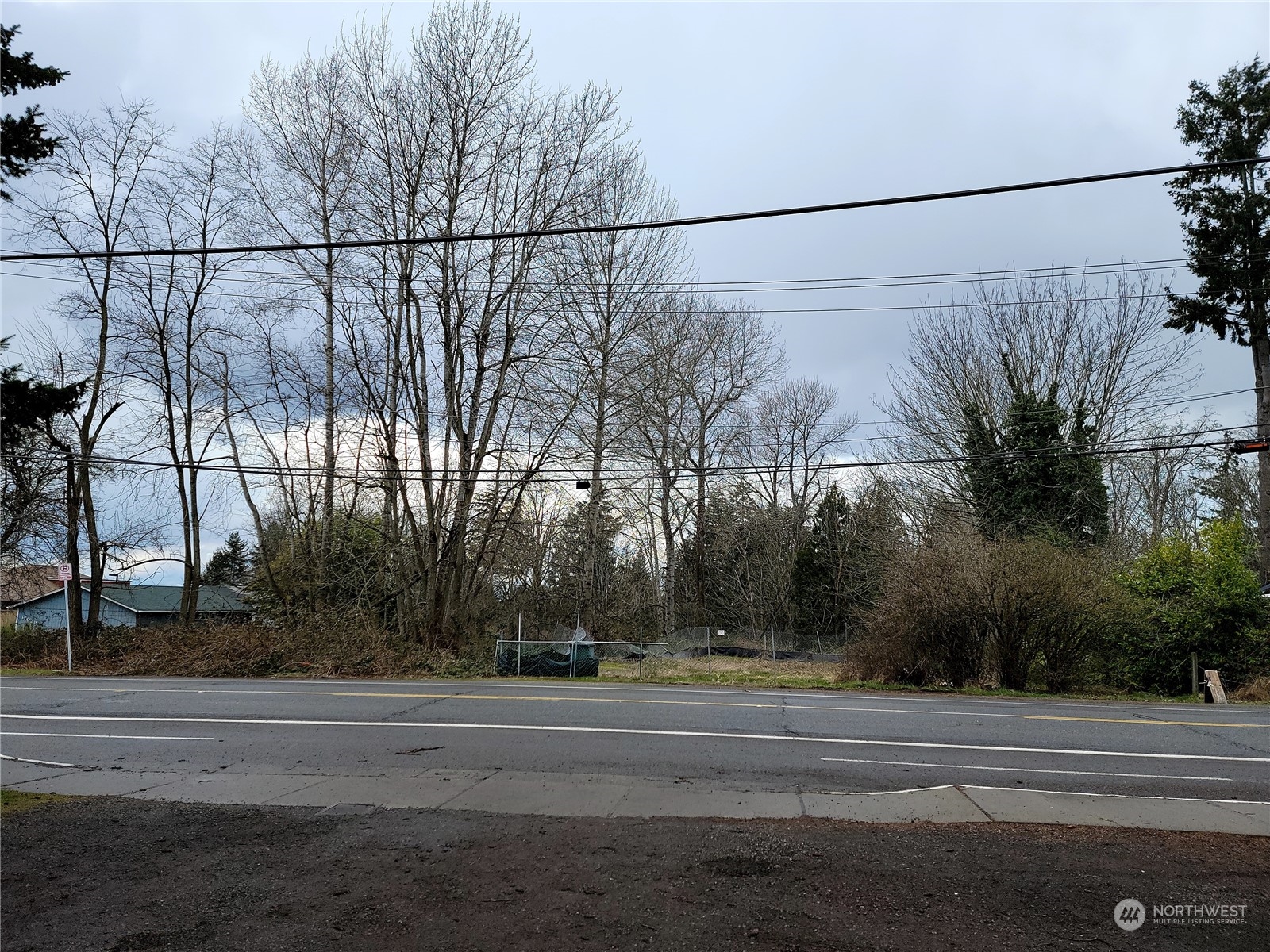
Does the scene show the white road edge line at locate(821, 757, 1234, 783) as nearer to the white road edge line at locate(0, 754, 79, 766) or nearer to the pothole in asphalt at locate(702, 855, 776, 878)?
the pothole in asphalt at locate(702, 855, 776, 878)

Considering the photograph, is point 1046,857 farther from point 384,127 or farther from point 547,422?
point 384,127

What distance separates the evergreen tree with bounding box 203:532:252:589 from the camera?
49.0m

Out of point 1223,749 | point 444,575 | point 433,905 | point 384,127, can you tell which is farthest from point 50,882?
point 384,127

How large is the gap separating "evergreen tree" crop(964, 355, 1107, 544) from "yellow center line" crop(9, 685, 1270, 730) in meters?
15.9

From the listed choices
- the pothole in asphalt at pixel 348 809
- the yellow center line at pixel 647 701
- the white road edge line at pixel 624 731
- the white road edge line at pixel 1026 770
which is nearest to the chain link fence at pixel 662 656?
the yellow center line at pixel 647 701

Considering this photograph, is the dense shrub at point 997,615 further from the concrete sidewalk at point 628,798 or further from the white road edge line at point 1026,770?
the concrete sidewalk at point 628,798

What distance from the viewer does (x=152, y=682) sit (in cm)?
2058

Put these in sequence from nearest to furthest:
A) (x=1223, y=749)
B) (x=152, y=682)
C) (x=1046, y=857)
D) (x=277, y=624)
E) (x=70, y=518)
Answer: (x=1046, y=857) < (x=1223, y=749) < (x=152, y=682) < (x=277, y=624) < (x=70, y=518)

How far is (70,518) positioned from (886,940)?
3141 centimetres

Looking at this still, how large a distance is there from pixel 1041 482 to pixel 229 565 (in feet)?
167

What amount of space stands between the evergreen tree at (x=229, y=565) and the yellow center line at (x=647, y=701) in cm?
2986

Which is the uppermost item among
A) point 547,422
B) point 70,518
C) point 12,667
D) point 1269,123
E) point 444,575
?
point 1269,123

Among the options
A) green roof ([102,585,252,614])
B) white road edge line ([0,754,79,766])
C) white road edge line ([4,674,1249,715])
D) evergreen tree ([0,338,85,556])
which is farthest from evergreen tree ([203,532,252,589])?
white road edge line ([0,754,79,766])

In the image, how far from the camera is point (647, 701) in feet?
51.0
